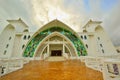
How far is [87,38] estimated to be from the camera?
15.1 metres

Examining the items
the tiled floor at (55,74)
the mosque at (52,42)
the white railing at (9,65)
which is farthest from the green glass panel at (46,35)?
the tiled floor at (55,74)

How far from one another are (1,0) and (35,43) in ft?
27.9

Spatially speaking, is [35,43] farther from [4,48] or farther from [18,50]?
[4,48]

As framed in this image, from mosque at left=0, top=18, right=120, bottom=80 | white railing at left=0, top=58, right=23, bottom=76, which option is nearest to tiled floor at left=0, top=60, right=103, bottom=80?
white railing at left=0, top=58, right=23, bottom=76

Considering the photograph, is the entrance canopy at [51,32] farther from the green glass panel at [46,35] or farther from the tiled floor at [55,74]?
the tiled floor at [55,74]

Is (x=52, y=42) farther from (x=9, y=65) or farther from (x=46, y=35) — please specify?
(x=9, y=65)

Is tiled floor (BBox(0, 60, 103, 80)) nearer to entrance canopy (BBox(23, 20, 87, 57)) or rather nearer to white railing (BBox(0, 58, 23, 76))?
white railing (BBox(0, 58, 23, 76))

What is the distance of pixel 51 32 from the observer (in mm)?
15672

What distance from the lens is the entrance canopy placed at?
541 inches

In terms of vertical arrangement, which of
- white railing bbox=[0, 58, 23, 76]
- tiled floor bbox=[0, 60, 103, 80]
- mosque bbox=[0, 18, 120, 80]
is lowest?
tiled floor bbox=[0, 60, 103, 80]

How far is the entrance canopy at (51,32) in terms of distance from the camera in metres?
13.8

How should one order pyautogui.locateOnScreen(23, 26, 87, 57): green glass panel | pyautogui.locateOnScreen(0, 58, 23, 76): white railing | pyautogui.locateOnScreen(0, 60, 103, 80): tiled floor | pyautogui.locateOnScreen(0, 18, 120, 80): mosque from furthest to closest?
pyautogui.locateOnScreen(0, 18, 120, 80): mosque → pyautogui.locateOnScreen(23, 26, 87, 57): green glass panel → pyautogui.locateOnScreen(0, 58, 23, 76): white railing → pyautogui.locateOnScreen(0, 60, 103, 80): tiled floor

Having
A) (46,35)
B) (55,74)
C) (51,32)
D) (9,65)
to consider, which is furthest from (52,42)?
(55,74)

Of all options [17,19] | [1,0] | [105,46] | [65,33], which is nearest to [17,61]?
[1,0]
